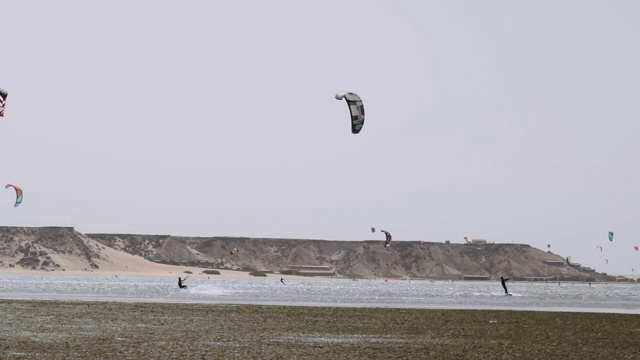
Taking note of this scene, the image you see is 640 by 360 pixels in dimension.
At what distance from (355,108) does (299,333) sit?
1722cm

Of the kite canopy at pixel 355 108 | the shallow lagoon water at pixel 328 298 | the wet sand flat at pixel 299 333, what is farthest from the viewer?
→ the shallow lagoon water at pixel 328 298

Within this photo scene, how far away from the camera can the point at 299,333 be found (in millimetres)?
28094

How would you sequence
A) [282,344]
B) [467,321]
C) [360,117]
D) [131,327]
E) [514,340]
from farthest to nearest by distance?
1. [360,117]
2. [467,321]
3. [131,327]
4. [514,340]
5. [282,344]

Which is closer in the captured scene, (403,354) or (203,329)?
(403,354)

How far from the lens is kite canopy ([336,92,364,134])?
4244 centimetres

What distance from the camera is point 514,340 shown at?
26844mm

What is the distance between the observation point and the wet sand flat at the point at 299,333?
2223 cm

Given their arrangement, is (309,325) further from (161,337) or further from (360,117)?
(360,117)

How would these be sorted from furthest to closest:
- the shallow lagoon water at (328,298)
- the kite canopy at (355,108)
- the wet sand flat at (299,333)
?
1. the shallow lagoon water at (328,298)
2. the kite canopy at (355,108)
3. the wet sand flat at (299,333)

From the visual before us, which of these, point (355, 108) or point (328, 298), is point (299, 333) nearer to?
point (355, 108)

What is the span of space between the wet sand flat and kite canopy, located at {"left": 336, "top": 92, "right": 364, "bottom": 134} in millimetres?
8281

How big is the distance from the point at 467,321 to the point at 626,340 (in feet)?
26.8

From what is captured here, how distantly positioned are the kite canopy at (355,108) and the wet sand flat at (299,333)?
828cm

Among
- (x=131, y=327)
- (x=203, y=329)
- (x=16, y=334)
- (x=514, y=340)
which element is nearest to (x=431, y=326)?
(x=514, y=340)
